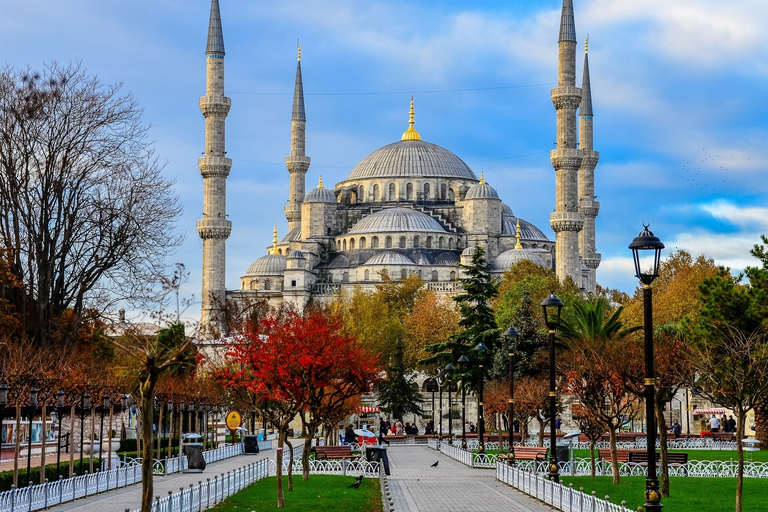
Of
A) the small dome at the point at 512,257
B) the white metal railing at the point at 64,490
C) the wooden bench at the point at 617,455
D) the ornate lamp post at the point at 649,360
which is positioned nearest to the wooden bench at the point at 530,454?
the wooden bench at the point at 617,455

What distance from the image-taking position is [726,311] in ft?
82.3

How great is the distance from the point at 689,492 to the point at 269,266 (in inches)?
2643

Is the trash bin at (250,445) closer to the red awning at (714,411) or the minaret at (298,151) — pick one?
the red awning at (714,411)

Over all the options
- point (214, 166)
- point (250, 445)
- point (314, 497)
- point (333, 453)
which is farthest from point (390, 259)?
point (314, 497)

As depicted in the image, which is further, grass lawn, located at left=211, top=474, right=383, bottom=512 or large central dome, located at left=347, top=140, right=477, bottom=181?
large central dome, located at left=347, top=140, right=477, bottom=181

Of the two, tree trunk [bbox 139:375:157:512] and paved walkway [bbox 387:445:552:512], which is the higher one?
tree trunk [bbox 139:375:157:512]

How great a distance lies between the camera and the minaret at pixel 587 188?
246ft

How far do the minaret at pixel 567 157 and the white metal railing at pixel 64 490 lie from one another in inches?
1734

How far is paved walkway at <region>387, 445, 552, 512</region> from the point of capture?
56.5ft

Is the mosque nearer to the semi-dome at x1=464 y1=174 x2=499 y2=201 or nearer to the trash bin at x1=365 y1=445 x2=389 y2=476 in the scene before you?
the semi-dome at x1=464 y1=174 x2=499 y2=201

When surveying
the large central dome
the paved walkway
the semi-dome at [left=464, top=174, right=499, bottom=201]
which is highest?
the large central dome

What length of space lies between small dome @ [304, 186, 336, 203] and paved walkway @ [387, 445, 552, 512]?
5864cm

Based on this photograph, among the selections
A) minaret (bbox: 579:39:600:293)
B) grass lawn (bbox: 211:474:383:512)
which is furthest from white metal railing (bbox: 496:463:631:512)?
minaret (bbox: 579:39:600:293)

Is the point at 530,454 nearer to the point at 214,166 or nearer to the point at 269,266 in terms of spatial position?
the point at 214,166
